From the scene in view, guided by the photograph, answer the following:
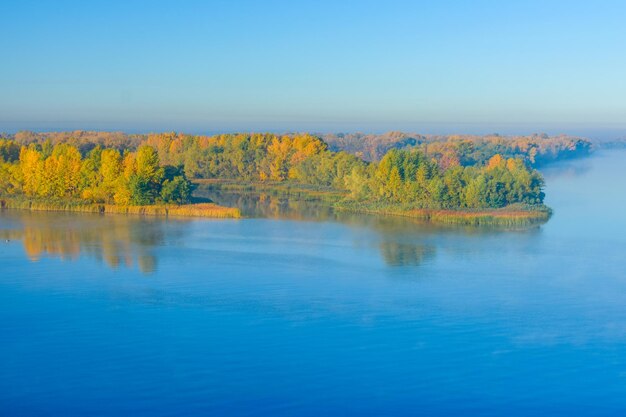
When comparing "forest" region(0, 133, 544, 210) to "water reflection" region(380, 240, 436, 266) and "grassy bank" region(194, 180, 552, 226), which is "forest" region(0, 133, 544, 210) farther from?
"water reflection" region(380, 240, 436, 266)

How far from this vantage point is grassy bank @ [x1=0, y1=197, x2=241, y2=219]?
989 inches

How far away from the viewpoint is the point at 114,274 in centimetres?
1565

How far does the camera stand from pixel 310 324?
39.9ft

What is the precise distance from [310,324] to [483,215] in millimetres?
13115

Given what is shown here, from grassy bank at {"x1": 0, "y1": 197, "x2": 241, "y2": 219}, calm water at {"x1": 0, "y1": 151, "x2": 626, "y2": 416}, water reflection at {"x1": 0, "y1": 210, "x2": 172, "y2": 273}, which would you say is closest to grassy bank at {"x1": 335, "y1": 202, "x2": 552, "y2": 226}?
calm water at {"x1": 0, "y1": 151, "x2": 626, "y2": 416}

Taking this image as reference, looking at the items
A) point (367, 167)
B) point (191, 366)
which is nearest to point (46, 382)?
point (191, 366)

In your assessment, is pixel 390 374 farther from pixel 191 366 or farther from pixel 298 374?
pixel 191 366

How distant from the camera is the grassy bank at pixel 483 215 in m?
23.7

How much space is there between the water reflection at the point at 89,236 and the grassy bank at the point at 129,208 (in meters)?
0.88

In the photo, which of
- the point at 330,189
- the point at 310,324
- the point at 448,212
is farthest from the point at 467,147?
the point at 310,324

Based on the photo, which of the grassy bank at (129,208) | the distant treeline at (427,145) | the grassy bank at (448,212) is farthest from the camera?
the distant treeline at (427,145)

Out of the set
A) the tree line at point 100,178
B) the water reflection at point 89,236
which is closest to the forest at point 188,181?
the tree line at point 100,178

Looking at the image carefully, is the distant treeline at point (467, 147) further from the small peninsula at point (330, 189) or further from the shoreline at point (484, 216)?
the shoreline at point (484, 216)

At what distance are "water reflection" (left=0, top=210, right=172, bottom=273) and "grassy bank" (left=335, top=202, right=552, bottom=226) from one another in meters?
7.93
